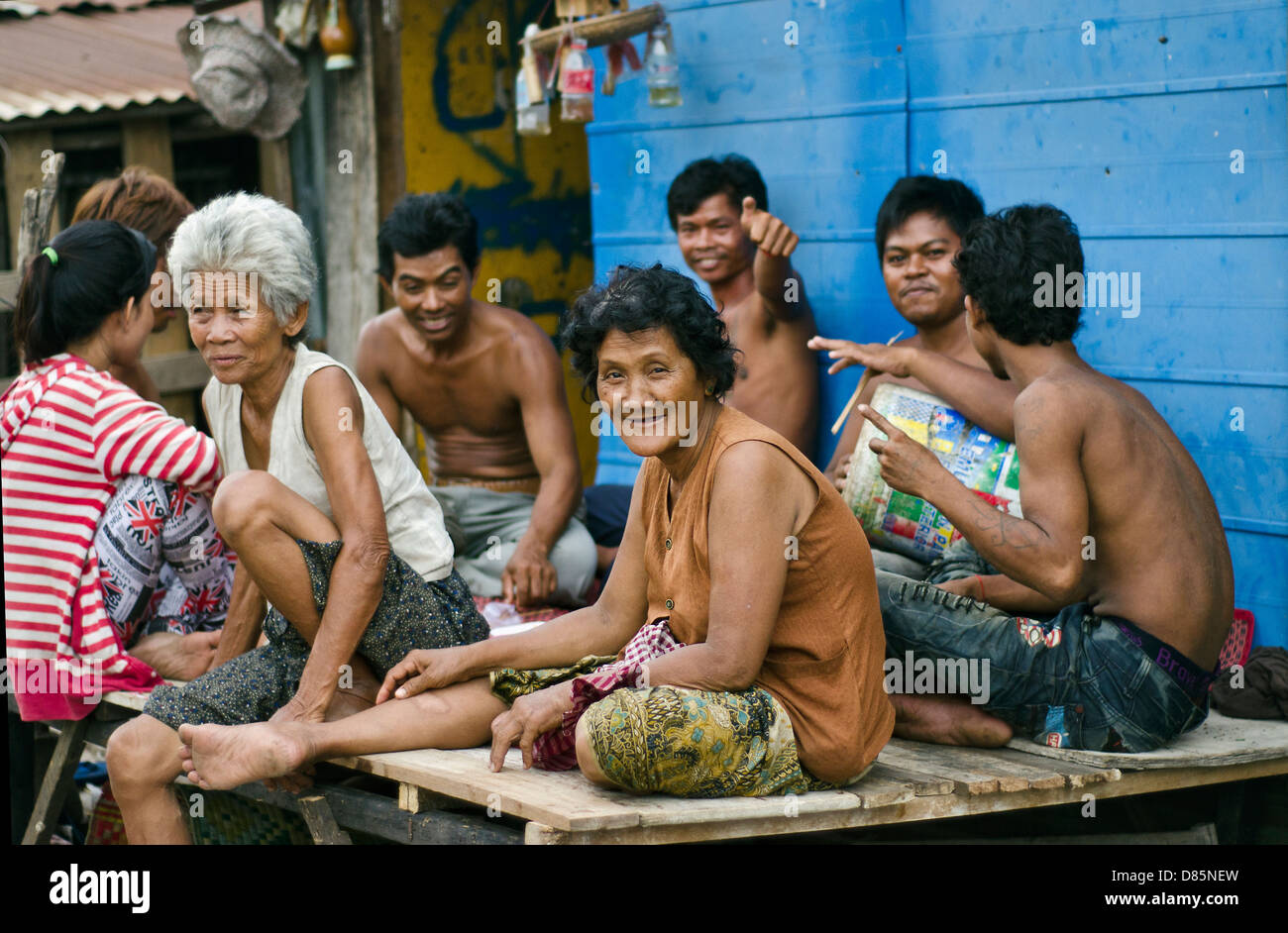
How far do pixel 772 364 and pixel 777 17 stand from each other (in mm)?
1301

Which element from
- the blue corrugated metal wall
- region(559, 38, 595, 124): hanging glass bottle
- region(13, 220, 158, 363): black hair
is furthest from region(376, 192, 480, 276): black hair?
the blue corrugated metal wall

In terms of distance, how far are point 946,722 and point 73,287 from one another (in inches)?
110

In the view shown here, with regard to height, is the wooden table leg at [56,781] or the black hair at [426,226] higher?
the black hair at [426,226]

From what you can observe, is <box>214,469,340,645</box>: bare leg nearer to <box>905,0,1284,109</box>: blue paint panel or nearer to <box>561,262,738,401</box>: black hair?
<box>561,262,738,401</box>: black hair

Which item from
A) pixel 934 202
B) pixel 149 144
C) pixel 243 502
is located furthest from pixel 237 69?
pixel 243 502

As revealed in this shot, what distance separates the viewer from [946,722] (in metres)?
3.66

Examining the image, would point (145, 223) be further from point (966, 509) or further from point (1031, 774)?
point (1031, 774)

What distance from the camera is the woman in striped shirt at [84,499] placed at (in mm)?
4191

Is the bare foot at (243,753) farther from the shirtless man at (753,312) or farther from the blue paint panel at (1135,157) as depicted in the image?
the blue paint panel at (1135,157)

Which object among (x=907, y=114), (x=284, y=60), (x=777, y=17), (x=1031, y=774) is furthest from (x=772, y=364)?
(x=284, y=60)

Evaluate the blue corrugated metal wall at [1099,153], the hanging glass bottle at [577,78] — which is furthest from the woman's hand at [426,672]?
the hanging glass bottle at [577,78]

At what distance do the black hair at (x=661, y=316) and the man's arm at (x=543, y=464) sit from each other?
1890 millimetres

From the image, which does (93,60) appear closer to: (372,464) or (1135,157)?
(372,464)

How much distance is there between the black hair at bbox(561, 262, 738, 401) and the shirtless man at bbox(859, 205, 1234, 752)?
0.49 m
